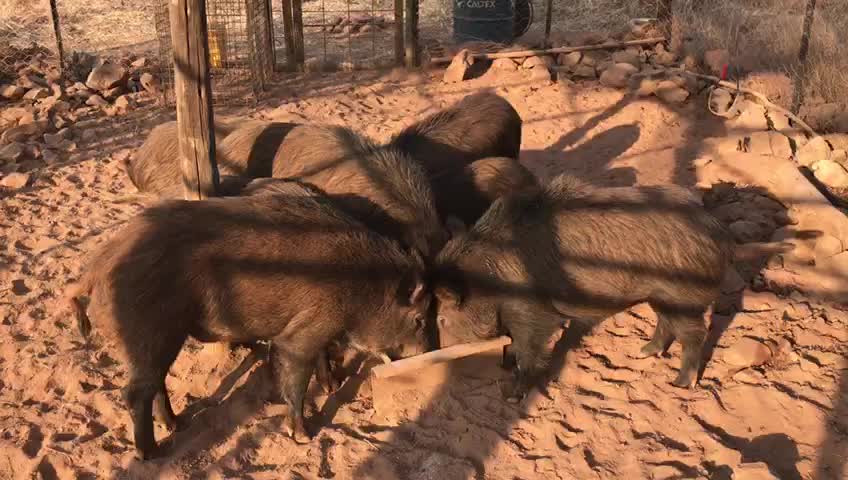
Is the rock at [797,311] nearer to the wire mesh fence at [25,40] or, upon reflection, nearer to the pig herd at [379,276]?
the pig herd at [379,276]

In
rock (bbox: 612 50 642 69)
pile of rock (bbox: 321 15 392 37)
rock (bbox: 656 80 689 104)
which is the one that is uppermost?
pile of rock (bbox: 321 15 392 37)

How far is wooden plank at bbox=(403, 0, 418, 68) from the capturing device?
971 cm

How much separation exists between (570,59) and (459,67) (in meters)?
1.37

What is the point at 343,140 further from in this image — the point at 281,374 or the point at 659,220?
the point at 659,220

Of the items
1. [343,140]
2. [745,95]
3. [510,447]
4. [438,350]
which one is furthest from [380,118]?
[510,447]

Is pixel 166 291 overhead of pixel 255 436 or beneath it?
overhead

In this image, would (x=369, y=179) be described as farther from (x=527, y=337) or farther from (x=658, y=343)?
(x=658, y=343)

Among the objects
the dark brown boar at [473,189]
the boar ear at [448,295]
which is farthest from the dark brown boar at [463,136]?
the boar ear at [448,295]

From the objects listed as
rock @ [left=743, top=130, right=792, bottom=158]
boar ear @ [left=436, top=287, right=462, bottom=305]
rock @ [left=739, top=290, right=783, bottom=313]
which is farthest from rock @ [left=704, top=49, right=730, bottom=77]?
boar ear @ [left=436, top=287, right=462, bottom=305]

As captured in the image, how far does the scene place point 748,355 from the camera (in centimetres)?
431

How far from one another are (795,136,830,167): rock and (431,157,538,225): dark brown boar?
2.40 meters

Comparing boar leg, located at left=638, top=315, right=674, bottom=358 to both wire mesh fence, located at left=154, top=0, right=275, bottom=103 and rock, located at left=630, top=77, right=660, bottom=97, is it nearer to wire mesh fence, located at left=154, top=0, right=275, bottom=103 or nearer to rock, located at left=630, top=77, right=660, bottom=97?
rock, located at left=630, top=77, right=660, bottom=97

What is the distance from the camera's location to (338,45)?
36.5 ft

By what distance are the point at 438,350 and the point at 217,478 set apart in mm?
1316
